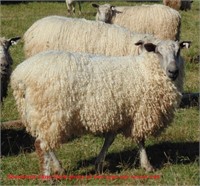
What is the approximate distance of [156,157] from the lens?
6.25 m

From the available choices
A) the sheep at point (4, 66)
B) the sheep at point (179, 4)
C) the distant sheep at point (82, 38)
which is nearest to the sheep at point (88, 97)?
the sheep at point (4, 66)

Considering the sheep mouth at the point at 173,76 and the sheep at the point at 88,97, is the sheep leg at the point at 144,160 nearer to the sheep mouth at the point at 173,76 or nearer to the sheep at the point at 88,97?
the sheep at the point at 88,97

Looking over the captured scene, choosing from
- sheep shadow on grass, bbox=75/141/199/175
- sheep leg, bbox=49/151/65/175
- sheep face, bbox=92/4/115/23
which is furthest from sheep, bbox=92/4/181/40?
sheep leg, bbox=49/151/65/175

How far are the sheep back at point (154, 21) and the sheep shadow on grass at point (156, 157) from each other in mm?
4835

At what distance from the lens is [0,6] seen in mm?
23828

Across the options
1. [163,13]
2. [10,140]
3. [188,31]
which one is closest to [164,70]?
[10,140]

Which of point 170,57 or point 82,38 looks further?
point 82,38

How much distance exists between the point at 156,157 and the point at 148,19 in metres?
5.59

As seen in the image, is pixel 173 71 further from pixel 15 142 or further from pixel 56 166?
pixel 15 142

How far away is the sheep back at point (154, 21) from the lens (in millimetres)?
11094

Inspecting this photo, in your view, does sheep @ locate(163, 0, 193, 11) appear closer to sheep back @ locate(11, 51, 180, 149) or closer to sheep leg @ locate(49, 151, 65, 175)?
sheep back @ locate(11, 51, 180, 149)

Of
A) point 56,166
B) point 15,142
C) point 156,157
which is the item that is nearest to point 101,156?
point 56,166

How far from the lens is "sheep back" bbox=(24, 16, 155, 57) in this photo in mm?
8172

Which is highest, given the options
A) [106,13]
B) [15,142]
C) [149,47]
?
[149,47]
